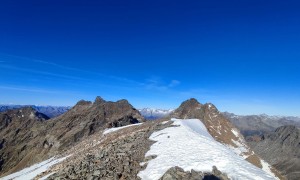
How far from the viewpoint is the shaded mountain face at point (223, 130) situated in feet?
261

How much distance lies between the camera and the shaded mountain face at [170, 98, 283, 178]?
79.6 metres

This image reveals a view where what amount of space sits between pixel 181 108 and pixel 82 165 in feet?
457

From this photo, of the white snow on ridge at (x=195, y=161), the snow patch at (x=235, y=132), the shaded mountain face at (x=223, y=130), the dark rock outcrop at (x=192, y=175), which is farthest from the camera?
the snow patch at (x=235, y=132)

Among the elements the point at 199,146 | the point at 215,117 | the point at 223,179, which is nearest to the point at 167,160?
the point at 199,146

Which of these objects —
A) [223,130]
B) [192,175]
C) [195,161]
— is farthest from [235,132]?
[192,175]

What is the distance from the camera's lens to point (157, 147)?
112 feet

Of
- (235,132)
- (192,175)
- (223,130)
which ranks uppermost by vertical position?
(223,130)

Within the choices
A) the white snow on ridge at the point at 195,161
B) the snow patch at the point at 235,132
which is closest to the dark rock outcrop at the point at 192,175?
the white snow on ridge at the point at 195,161

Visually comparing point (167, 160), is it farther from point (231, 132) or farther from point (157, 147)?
point (231, 132)

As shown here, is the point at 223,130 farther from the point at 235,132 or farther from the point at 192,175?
the point at 192,175

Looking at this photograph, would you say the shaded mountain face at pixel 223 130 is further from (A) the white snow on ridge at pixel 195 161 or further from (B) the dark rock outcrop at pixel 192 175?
(B) the dark rock outcrop at pixel 192 175

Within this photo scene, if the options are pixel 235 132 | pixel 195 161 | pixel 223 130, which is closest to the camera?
pixel 195 161

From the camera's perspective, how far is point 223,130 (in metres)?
97.8

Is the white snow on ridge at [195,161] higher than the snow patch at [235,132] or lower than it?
lower
